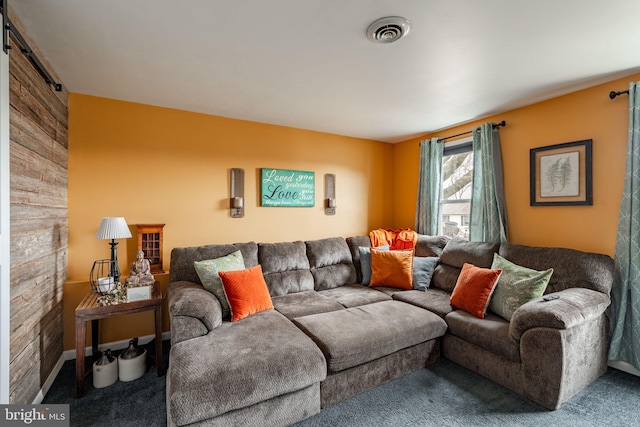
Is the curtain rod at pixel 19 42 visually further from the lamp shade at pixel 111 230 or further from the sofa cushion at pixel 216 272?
the sofa cushion at pixel 216 272

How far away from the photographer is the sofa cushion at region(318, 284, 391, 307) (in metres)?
2.84

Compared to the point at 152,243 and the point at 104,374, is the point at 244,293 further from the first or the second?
the point at 152,243

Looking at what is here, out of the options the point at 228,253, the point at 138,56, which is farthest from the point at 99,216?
the point at 138,56

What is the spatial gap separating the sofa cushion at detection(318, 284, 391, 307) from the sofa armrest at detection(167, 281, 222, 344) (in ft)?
3.88

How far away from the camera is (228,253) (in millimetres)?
2879

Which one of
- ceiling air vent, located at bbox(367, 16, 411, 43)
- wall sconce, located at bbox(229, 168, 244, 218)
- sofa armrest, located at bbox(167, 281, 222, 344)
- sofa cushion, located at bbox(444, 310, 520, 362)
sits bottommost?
sofa cushion, located at bbox(444, 310, 520, 362)

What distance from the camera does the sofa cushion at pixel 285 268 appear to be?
3037 mm

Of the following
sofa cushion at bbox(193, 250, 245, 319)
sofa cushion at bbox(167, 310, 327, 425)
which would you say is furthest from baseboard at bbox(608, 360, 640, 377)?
sofa cushion at bbox(193, 250, 245, 319)

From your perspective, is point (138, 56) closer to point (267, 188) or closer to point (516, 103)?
point (267, 188)

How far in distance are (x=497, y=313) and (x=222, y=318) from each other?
88.9 inches

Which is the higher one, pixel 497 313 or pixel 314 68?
pixel 314 68

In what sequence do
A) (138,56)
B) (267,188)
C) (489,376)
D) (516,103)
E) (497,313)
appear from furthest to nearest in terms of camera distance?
1. (267,188)
2. (516,103)
3. (497,313)
4. (489,376)
5. (138,56)

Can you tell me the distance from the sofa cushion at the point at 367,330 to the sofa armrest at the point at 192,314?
65cm

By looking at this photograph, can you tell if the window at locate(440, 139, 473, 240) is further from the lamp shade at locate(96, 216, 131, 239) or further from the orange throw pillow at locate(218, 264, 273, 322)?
the lamp shade at locate(96, 216, 131, 239)
